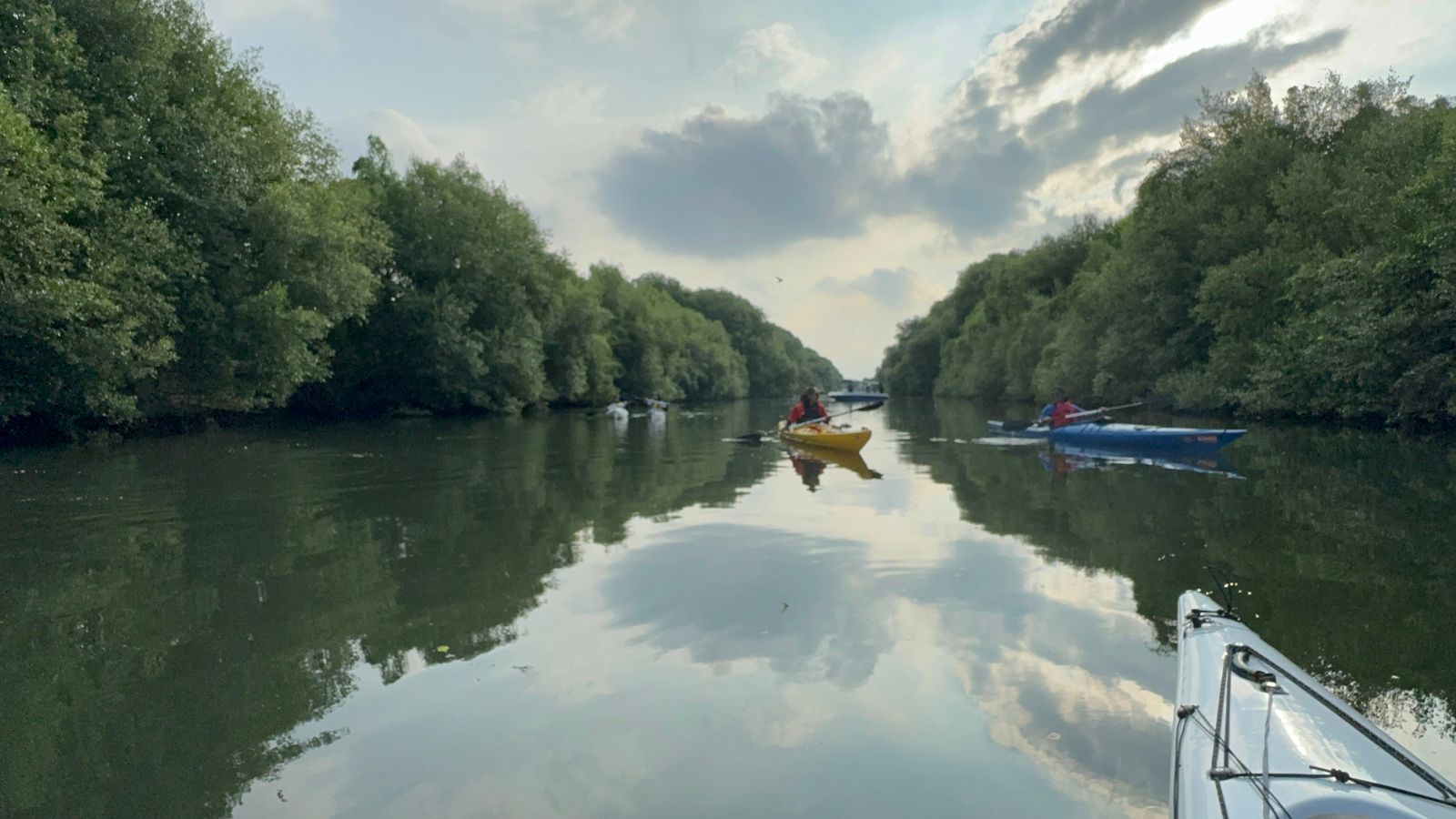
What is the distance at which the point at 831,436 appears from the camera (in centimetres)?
1798

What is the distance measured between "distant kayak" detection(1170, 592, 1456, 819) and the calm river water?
45 centimetres

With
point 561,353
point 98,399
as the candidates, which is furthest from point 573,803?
point 561,353

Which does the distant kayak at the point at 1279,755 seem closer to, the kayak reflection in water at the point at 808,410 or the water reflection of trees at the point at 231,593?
the water reflection of trees at the point at 231,593

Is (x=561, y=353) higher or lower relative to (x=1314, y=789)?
higher

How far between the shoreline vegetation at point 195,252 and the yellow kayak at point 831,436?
46.4 feet

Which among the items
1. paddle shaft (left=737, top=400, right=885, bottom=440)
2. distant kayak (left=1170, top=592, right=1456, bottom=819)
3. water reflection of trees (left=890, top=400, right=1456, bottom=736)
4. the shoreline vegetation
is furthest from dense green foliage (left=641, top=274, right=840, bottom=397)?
distant kayak (left=1170, top=592, right=1456, bottom=819)

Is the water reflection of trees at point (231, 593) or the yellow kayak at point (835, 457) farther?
the yellow kayak at point (835, 457)

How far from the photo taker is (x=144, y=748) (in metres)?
3.77

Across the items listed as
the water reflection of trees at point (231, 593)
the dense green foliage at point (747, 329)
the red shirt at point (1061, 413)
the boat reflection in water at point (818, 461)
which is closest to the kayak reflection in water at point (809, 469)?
the boat reflection in water at point (818, 461)

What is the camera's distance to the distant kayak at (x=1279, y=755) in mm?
2504

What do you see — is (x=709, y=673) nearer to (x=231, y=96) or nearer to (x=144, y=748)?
(x=144, y=748)

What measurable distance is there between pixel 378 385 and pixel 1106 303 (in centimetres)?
3369

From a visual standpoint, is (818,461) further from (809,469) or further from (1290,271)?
(1290,271)

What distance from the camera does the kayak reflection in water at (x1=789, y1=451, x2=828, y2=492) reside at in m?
13.4
